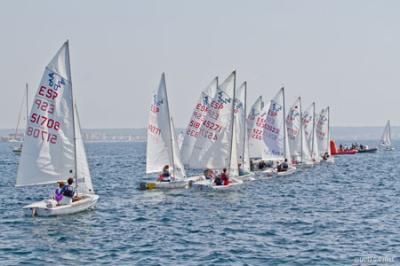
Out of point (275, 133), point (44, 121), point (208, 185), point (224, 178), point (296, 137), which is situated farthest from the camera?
point (296, 137)

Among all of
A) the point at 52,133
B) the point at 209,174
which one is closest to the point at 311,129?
the point at 209,174

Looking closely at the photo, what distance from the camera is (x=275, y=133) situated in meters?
74.1

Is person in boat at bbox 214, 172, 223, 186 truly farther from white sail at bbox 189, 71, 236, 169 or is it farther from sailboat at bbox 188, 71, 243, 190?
white sail at bbox 189, 71, 236, 169

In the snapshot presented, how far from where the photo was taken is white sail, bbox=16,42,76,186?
3844 cm

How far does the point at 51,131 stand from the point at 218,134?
19.2 m

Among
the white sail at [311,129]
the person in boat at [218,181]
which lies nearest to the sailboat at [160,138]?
the person in boat at [218,181]

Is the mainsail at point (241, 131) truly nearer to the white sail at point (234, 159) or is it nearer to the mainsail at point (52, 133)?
the white sail at point (234, 159)

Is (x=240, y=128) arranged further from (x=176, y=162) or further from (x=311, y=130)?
(x=311, y=130)

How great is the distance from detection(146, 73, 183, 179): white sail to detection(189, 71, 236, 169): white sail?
118 inches

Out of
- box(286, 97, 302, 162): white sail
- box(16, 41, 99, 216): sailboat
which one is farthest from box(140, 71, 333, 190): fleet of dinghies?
box(16, 41, 99, 216): sailboat

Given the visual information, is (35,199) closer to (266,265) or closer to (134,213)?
(134,213)

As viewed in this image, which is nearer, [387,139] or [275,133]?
[275,133]

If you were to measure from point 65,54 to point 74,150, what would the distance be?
5293mm

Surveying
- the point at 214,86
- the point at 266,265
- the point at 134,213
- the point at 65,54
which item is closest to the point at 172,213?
the point at 134,213
